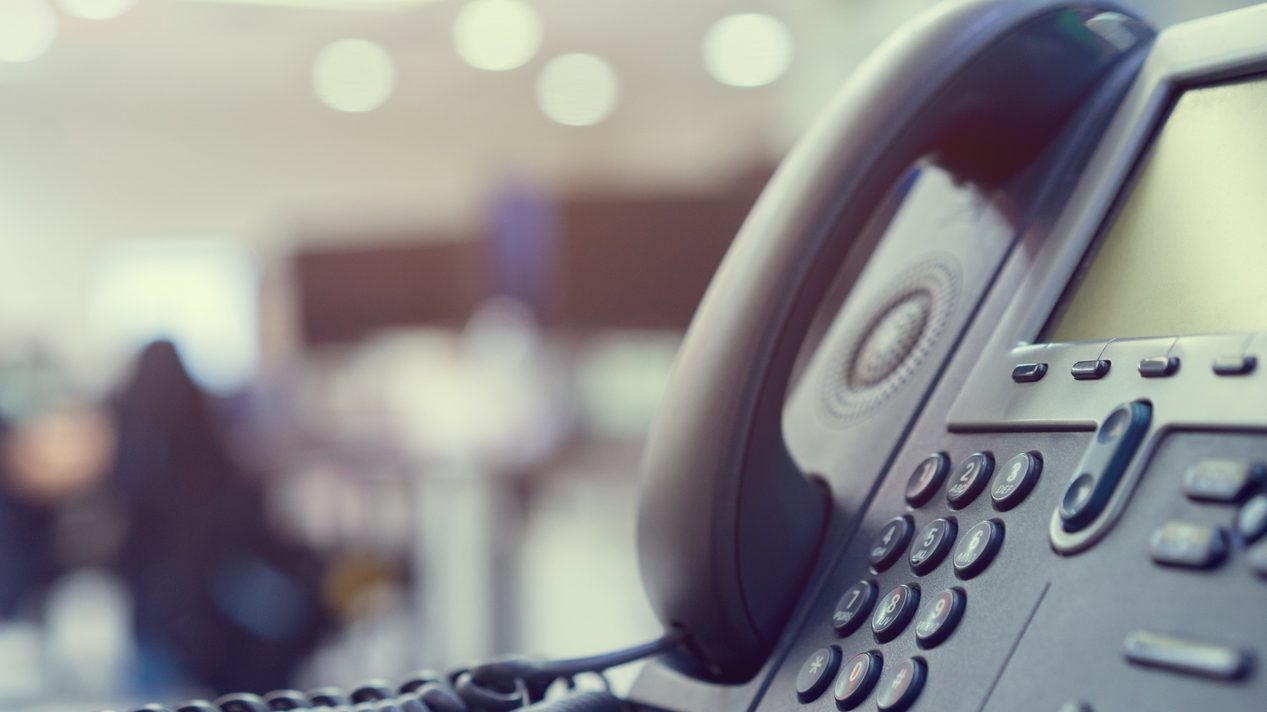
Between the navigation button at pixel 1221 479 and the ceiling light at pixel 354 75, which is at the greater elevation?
the ceiling light at pixel 354 75

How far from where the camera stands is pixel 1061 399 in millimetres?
248

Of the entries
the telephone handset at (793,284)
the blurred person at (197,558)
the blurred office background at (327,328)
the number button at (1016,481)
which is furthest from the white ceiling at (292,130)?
the number button at (1016,481)

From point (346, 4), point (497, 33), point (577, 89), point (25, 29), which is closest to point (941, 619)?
point (346, 4)

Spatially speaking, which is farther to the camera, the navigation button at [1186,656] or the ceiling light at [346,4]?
the ceiling light at [346,4]

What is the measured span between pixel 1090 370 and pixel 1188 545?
6cm

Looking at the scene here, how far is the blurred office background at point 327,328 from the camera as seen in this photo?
217 cm

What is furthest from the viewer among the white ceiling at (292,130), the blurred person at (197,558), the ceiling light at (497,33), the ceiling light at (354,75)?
the ceiling light at (354,75)

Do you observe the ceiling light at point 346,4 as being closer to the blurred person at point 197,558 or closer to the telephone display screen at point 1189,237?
the blurred person at point 197,558

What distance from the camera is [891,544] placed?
267 millimetres

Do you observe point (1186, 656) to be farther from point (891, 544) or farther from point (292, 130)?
point (292, 130)

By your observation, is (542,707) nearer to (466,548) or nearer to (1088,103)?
(1088,103)

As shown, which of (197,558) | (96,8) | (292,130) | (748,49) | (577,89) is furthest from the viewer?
(292,130)

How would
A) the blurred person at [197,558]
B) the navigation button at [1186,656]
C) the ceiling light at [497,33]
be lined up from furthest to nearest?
the ceiling light at [497,33] → the blurred person at [197,558] → the navigation button at [1186,656]

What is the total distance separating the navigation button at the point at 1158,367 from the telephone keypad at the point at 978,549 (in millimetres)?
40
